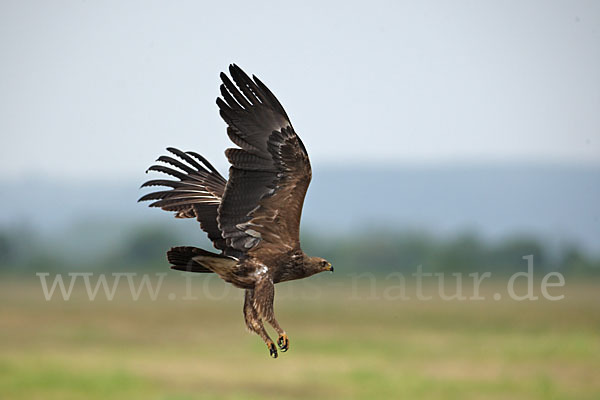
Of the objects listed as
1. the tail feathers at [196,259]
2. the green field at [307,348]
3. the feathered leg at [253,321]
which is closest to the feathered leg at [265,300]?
the feathered leg at [253,321]

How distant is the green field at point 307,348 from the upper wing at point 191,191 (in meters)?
25.8

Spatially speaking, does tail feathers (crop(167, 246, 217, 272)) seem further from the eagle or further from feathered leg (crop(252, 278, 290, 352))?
feathered leg (crop(252, 278, 290, 352))

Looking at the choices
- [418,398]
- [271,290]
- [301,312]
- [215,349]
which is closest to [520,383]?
[418,398]

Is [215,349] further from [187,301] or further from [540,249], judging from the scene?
[540,249]

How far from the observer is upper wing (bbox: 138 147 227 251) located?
803 cm

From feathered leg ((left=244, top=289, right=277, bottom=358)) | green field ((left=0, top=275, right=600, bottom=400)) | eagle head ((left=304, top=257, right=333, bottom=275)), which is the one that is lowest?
green field ((left=0, top=275, right=600, bottom=400))

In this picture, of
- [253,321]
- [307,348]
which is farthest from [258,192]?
[307,348]

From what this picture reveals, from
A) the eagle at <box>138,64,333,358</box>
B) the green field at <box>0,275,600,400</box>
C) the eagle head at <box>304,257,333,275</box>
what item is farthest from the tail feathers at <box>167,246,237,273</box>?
the green field at <box>0,275,600,400</box>

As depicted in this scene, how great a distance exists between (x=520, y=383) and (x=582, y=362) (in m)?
6.42

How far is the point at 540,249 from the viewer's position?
7019cm

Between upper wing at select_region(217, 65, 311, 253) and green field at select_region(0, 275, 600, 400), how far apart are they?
27.8 m

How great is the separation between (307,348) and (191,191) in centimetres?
3985

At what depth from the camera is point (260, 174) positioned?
696cm

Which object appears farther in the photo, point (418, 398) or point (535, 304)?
point (535, 304)
